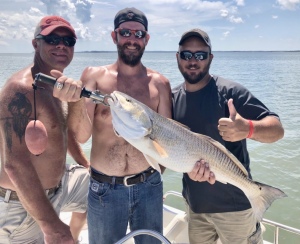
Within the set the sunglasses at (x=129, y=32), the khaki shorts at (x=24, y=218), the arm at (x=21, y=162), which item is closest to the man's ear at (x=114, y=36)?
the sunglasses at (x=129, y=32)

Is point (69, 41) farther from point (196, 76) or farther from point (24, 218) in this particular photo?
point (24, 218)

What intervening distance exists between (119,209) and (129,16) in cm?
215

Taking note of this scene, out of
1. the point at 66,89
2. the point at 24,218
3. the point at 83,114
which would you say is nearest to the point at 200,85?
the point at 83,114

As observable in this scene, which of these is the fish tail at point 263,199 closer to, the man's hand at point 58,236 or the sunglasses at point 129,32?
the man's hand at point 58,236

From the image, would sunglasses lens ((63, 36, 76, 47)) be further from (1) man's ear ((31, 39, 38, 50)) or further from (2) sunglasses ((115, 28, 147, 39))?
(2) sunglasses ((115, 28, 147, 39))

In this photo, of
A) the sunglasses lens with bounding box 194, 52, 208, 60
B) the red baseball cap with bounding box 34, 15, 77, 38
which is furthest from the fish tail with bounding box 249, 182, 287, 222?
the red baseball cap with bounding box 34, 15, 77, 38

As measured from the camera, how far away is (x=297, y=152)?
11.3 m

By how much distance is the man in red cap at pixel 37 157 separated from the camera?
2.71 meters

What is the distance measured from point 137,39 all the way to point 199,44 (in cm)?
74

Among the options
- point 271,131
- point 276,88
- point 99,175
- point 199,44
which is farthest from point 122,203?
point 276,88

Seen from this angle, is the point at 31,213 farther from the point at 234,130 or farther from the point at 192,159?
the point at 234,130

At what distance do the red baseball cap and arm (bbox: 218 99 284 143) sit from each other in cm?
197

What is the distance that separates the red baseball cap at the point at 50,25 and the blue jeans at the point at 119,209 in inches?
66.7

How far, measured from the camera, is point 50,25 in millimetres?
3203
